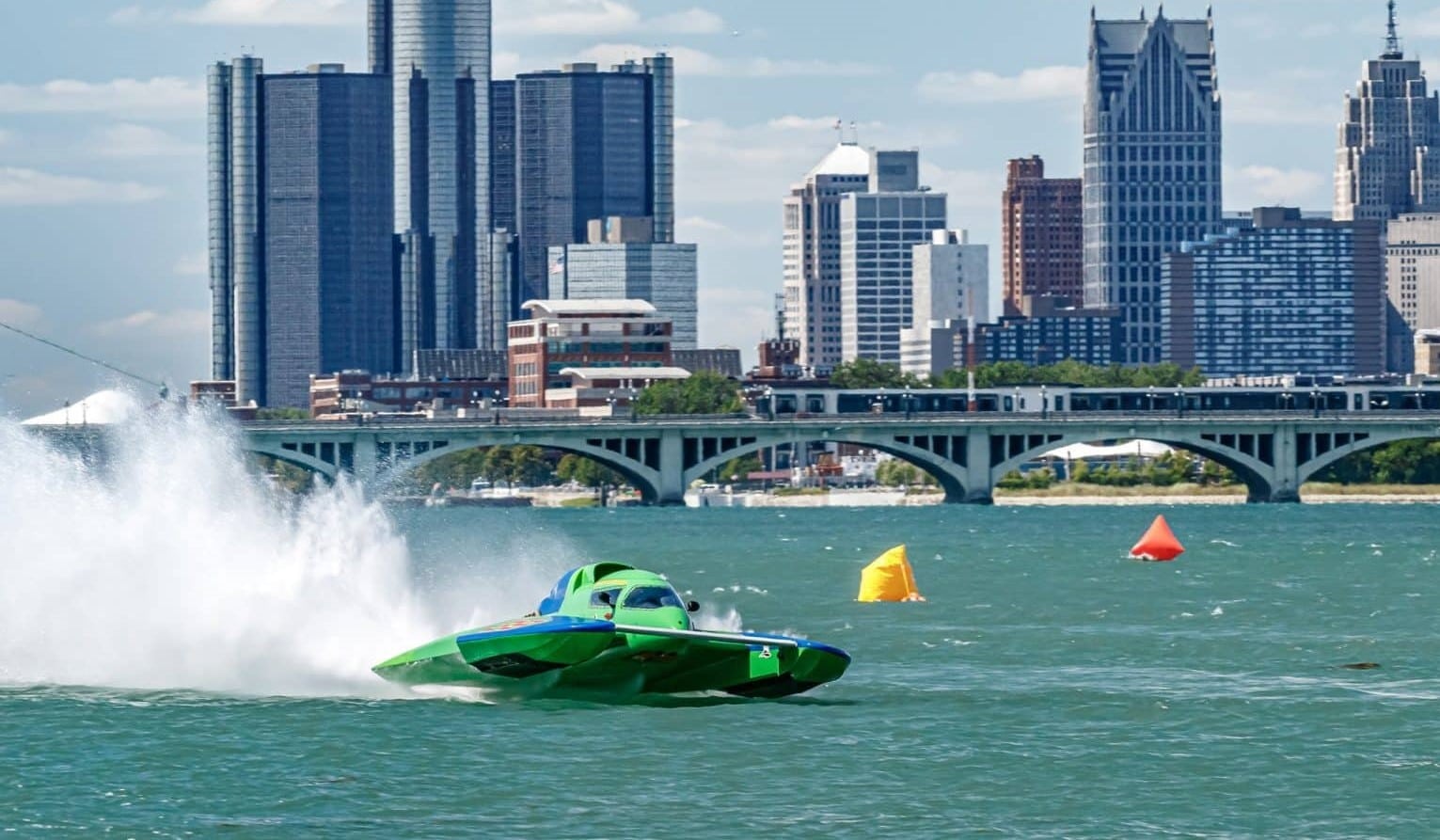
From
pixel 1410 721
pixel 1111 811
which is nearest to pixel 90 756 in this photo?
pixel 1111 811

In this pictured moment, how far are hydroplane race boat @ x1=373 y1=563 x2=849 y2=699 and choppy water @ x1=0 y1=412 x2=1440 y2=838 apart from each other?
0.59 m

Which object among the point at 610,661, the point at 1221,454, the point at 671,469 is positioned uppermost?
the point at 1221,454

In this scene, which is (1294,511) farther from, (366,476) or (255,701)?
(255,701)

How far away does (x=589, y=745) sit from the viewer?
1748 inches

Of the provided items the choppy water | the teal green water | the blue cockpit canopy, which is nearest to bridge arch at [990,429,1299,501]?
the choppy water

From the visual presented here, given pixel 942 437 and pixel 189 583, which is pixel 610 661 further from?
pixel 942 437

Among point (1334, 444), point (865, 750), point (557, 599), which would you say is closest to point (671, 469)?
point (1334, 444)

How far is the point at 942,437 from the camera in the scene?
19950 centimetres

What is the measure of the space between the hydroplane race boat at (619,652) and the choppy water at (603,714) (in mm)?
587

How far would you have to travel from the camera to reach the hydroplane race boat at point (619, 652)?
46500mm

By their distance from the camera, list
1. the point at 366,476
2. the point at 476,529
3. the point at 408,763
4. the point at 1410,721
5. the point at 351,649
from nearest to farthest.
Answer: the point at 408,763
the point at 1410,721
the point at 351,649
the point at 476,529
the point at 366,476

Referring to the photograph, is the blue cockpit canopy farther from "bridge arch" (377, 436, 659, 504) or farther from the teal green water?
"bridge arch" (377, 436, 659, 504)

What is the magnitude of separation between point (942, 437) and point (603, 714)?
500 ft

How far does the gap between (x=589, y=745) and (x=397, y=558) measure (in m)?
11.7
